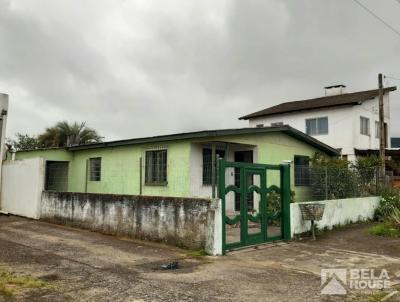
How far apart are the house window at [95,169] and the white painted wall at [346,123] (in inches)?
565

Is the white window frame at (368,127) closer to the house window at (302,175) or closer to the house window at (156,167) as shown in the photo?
the house window at (302,175)

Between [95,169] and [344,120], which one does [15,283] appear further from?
[344,120]

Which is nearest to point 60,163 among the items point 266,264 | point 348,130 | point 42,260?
point 42,260

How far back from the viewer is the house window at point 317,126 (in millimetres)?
24438

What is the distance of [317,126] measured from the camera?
24859mm

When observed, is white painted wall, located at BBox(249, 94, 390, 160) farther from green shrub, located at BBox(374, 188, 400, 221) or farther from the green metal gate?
the green metal gate

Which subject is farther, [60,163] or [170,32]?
[60,163]

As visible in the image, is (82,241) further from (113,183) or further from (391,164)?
(391,164)

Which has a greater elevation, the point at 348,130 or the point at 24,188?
the point at 348,130

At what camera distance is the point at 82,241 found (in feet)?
32.0

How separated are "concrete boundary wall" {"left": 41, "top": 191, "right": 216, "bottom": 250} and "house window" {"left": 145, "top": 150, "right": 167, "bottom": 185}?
8.36ft

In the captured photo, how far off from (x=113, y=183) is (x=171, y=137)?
156 inches

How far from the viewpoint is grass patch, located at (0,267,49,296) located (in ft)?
17.7

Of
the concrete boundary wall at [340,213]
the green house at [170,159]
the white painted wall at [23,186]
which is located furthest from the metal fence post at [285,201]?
the white painted wall at [23,186]
